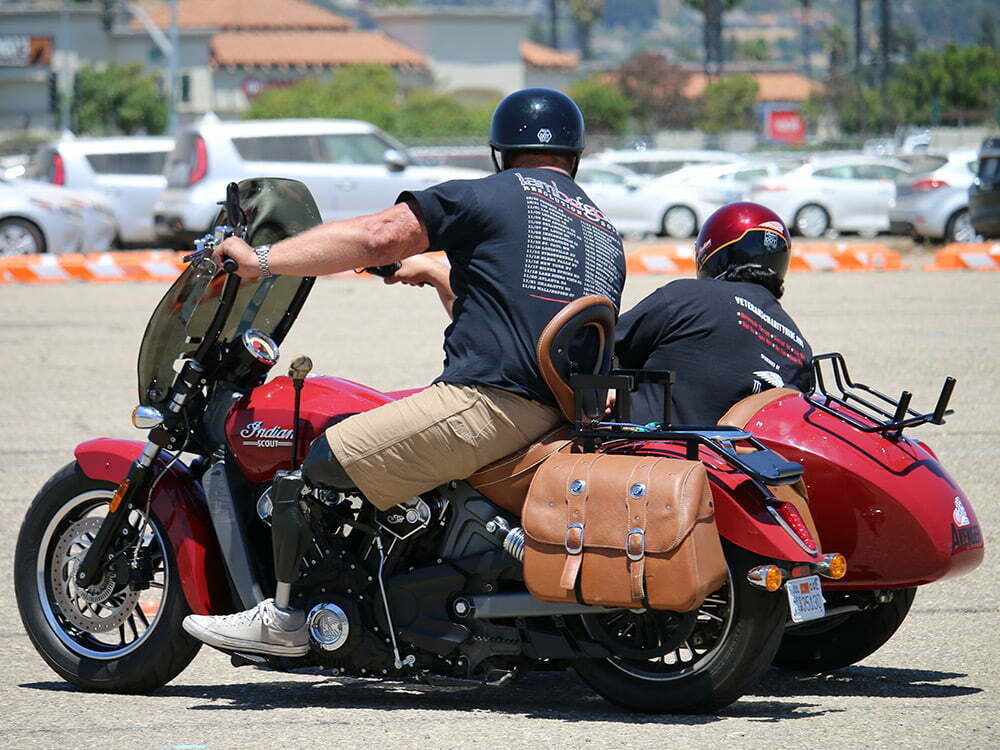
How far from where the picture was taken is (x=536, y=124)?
4.82 metres

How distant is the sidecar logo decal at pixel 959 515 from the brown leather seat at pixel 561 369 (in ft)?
3.52

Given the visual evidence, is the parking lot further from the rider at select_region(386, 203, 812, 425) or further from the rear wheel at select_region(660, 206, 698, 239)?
the rear wheel at select_region(660, 206, 698, 239)

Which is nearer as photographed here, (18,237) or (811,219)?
(18,237)

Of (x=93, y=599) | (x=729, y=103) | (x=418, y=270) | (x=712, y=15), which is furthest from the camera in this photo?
(x=712, y=15)

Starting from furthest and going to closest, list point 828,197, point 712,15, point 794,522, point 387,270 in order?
point 712,15 → point 828,197 → point 387,270 → point 794,522

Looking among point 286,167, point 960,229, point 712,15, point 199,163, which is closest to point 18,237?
point 199,163

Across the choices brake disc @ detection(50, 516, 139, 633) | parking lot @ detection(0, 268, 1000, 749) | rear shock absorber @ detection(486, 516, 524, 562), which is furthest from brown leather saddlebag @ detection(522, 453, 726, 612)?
brake disc @ detection(50, 516, 139, 633)

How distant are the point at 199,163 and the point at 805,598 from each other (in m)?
18.4

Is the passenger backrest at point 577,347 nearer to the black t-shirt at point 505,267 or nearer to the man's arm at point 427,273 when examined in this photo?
the black t-shirt at point 505,267

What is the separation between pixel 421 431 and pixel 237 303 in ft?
2.84

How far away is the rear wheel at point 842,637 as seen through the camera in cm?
516

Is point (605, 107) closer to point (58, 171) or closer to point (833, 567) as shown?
point (58, 171)

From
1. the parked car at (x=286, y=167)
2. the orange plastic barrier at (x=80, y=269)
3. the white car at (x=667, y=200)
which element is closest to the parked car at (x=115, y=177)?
the parked car at (x=286, y=167)

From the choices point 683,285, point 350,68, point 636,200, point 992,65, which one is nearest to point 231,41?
point 350,68
